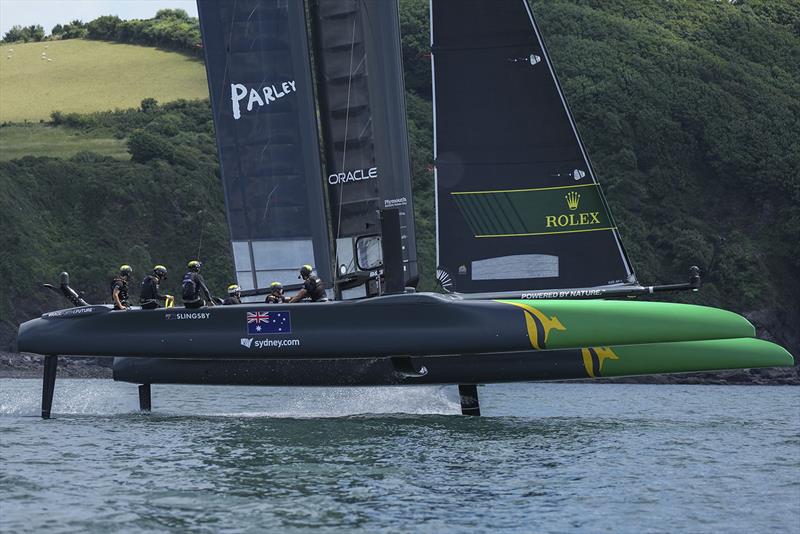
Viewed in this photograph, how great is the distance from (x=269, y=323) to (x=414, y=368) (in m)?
1.93

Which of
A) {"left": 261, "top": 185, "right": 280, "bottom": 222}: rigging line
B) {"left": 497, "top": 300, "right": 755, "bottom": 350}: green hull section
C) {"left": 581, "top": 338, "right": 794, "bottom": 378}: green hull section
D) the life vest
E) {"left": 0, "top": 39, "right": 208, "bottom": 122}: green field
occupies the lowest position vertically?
→ {"left": 581, "top": 338, "right": 794, "bottom": 378}: green hull section

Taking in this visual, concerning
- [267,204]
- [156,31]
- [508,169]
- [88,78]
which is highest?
[156,31]

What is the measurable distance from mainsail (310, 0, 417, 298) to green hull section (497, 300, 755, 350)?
3.44 m

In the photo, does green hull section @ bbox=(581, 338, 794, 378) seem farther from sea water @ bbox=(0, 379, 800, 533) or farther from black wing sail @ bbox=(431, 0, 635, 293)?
black wing sail @ bbox=(431, 0, 635, 293)

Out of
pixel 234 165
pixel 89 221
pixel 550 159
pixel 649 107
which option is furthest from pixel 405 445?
pixel 649 107

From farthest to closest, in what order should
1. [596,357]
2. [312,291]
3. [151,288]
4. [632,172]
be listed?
[632,172], [151,288], [312,291], [596,357]

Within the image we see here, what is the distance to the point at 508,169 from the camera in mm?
17609

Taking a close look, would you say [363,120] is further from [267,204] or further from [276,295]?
[276,295]

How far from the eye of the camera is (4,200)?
51062 mm

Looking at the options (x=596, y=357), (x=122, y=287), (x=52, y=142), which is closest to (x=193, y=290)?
(x=122, y=287)

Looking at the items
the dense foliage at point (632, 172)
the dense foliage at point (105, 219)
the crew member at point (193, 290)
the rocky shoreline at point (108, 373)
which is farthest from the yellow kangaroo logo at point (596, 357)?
the dense foliage at point (105, 219)

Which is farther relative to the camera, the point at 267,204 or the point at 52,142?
the point at 52,142

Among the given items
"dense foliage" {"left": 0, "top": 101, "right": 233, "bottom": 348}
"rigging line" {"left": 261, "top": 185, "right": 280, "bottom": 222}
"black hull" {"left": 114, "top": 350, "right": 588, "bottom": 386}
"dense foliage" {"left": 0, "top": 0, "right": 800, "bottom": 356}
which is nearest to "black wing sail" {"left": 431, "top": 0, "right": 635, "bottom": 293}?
"black hull" {"left": 114, "top": 350, "right": 588, "bottom": 386}

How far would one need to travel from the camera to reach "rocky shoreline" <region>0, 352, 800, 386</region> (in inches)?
1662
